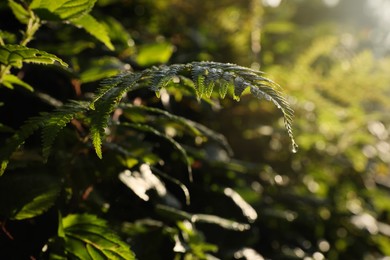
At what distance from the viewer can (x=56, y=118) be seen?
717 mm

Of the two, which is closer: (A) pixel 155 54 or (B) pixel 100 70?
(B) pixel 100 70

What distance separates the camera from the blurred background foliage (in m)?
1.11

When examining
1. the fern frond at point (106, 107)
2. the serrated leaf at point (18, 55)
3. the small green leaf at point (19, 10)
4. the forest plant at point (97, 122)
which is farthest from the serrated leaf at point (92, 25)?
the fern frond at point (106, 107)

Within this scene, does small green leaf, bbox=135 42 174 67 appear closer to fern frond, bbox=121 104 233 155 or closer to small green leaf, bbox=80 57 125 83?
small green leaf, bbox=80 57 125 83

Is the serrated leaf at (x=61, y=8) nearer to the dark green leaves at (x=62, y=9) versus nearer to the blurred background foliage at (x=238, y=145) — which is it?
the dark green leaves at (x=62, y=9)

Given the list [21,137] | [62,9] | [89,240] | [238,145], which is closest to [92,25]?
[62,9]

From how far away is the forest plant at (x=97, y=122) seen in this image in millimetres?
692

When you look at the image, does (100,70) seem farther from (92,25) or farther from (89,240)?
(89,240)

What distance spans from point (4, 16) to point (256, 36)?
99 centimetres

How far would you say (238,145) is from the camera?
6.62 feet

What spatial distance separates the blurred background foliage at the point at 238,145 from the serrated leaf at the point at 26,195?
0.07 m

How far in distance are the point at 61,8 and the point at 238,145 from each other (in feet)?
4.10

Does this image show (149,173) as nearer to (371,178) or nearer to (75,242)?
(75,242)

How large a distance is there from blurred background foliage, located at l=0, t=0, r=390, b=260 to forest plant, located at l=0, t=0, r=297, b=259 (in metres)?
0.04
